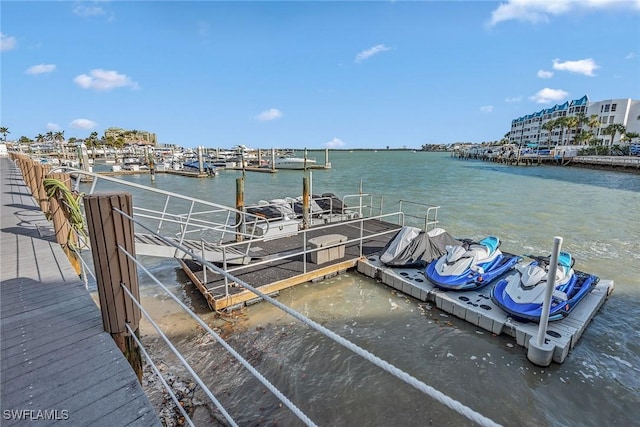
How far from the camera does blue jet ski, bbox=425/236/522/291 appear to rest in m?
7.39

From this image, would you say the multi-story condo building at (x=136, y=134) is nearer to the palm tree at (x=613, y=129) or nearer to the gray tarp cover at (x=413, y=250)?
the gray tarp cover at (x=413, y=250)

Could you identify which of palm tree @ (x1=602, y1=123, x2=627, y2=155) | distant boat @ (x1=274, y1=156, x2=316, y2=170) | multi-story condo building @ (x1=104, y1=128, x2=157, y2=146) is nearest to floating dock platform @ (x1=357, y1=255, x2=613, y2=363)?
distant boat @ (x1=274, y1=156, x2=316, y2=170)

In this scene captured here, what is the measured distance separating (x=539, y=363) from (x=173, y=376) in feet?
19.8

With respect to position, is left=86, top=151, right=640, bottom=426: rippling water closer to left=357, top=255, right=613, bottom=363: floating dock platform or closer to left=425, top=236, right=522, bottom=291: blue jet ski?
left=357, top=255, right=613, bottom=363: floating dock platform

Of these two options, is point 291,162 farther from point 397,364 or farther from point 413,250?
point 397,364

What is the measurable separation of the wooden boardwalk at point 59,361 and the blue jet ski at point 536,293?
6397 mm

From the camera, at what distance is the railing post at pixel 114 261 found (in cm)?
252

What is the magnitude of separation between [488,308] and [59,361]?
7.04m

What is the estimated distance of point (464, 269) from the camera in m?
7.47

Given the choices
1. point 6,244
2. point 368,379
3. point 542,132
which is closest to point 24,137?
point 6,244

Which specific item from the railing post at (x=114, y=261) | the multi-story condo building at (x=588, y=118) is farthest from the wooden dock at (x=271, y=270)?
the multi-story condo building at (x=588, y=118)

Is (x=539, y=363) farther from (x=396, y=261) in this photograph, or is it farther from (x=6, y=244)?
(x=6, y=244)

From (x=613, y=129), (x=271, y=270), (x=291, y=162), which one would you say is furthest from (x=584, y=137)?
(x=271, y=270)

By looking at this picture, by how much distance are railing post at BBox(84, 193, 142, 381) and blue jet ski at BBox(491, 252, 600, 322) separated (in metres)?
6.44
